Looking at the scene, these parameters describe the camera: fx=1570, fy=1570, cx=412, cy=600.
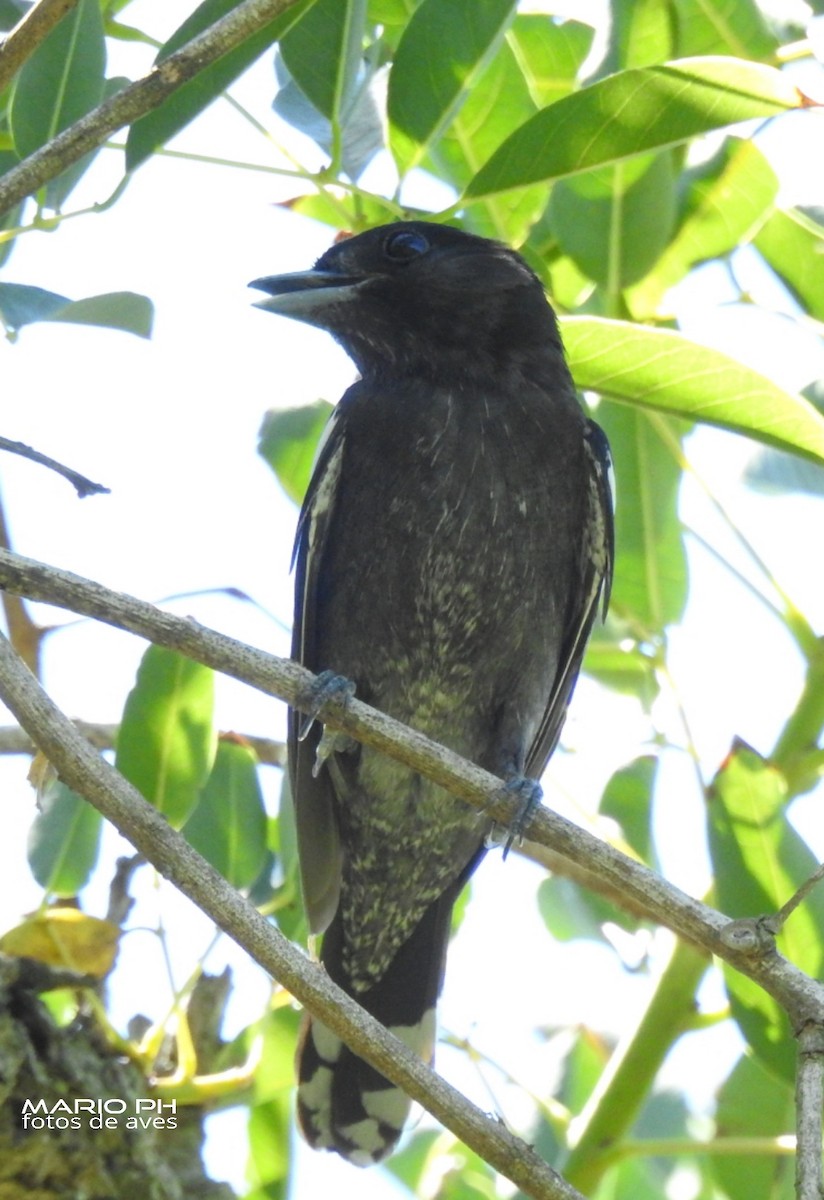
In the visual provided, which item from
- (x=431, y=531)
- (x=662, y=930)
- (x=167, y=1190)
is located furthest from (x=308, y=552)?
(x=167, y=1190)

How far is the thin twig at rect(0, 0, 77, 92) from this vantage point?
3227mm

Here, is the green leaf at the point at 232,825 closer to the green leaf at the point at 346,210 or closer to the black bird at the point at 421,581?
the black bird at the point at 421,581

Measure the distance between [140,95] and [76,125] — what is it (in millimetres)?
151

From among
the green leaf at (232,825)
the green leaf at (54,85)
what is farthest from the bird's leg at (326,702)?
the green leaf at (54,85)

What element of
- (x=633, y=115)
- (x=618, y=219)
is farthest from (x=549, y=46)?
(x=633, y=115)

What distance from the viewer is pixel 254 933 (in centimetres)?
323

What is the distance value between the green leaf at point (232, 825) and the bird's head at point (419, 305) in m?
1.66

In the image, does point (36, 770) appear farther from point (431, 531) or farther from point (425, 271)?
point (425, 271)

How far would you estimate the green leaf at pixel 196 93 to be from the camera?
4.01 meters

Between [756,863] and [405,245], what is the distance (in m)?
2.70

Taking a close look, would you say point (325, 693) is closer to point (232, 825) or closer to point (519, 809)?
point (519, 809)

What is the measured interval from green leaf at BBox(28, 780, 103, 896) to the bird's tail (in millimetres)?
996

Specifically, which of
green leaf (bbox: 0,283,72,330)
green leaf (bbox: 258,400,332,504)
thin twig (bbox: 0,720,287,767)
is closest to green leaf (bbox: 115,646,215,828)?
thin twig (bbox: 0,720,287,767)

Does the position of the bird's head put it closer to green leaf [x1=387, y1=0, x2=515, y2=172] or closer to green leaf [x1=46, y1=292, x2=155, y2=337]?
green leaf [x1=387, y1=0, x2=515, y2=172]
